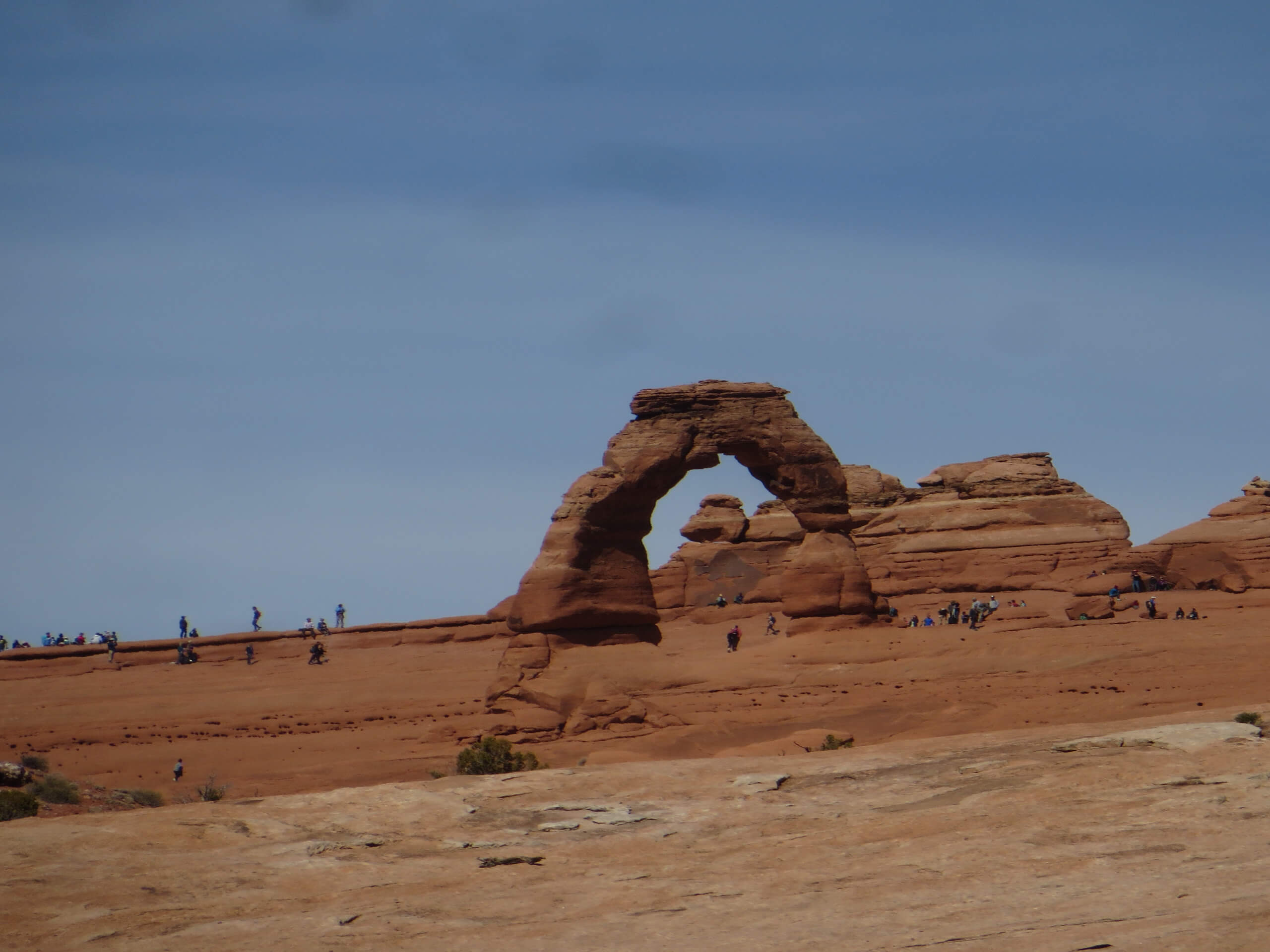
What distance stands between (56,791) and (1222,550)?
107 ft

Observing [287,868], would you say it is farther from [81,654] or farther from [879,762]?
[81,654]

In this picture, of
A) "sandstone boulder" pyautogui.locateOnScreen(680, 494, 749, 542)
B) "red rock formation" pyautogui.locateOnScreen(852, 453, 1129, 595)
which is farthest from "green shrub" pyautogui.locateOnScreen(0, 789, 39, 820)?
"sandstone boulder" pyautogui.locateOnScreen(680, 494, 749, 542)

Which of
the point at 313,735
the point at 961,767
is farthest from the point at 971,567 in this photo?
the point at 961,767

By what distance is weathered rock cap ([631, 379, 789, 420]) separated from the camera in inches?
1236

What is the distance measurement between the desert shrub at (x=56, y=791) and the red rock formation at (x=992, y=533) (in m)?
31.0

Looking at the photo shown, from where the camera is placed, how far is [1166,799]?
11.4 meters

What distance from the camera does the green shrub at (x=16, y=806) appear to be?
16.7m

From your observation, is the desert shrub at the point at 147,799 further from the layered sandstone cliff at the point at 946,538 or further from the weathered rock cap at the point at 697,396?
the layered sandstone cliff at the point at 946,538

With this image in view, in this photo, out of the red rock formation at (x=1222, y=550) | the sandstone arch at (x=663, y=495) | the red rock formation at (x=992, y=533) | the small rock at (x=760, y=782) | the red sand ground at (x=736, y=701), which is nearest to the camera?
the small rock at (x=760, y=782)

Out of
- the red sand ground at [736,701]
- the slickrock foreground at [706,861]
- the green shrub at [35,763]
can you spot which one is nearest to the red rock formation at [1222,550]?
the red sand ground at [736,701]

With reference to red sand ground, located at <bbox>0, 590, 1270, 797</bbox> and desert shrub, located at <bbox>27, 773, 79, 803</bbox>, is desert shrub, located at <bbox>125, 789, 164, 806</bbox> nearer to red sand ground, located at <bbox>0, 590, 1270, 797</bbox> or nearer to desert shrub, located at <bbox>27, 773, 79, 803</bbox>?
desert shrub, located at <bbox>27, 773, 79, 803</bbox>

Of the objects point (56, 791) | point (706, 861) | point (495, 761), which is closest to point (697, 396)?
point (495, 761)

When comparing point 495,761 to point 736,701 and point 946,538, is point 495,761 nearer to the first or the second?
point 736,701

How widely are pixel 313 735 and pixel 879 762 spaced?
22.1m
